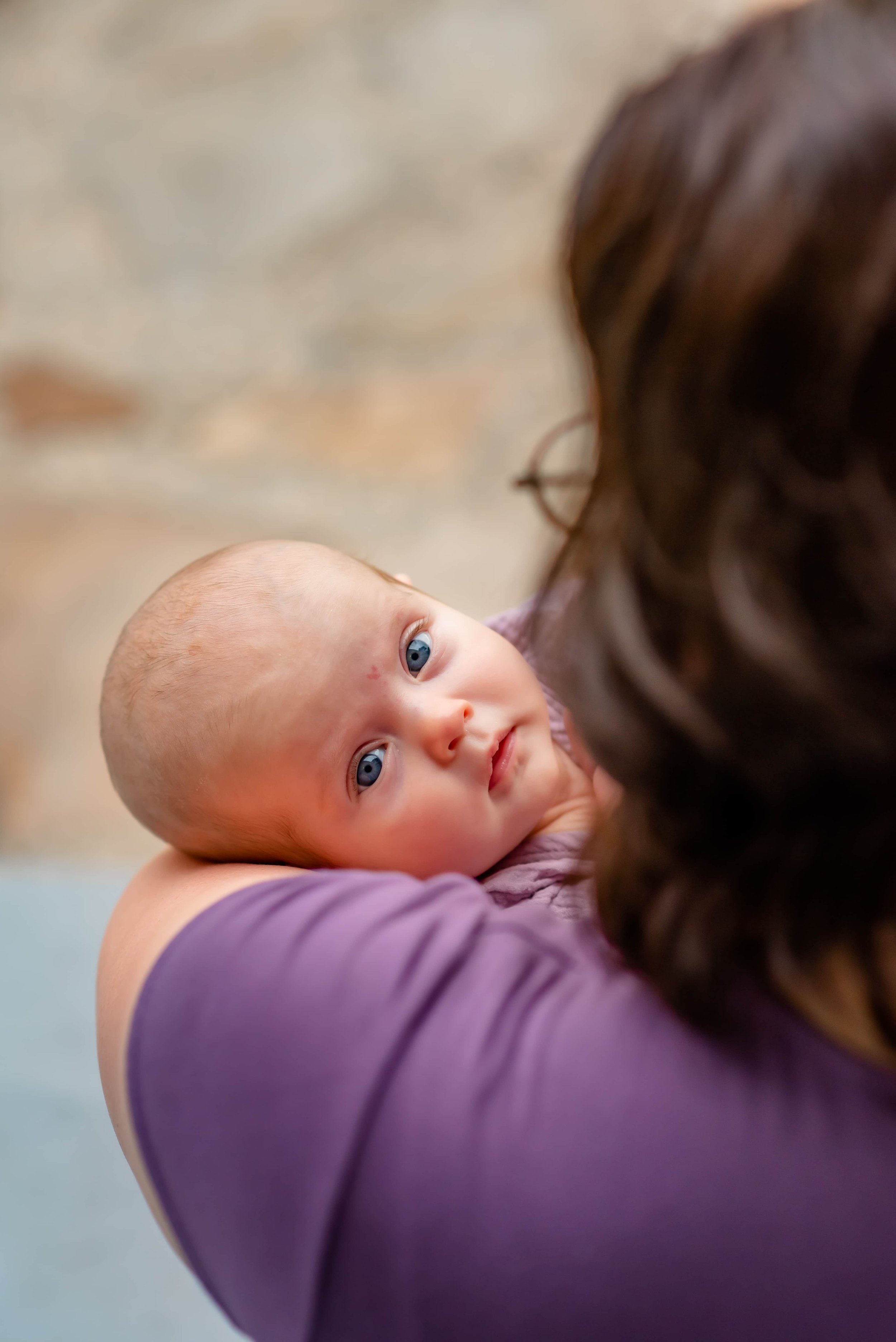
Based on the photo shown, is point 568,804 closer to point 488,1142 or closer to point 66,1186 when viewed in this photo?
point 488,1142

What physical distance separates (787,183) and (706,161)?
0.12 feet

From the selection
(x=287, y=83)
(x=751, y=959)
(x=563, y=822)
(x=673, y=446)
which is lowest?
(x=563, y=822)

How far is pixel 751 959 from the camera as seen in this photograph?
0.48 meters

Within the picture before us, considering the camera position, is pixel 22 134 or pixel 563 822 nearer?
pixel 563 822

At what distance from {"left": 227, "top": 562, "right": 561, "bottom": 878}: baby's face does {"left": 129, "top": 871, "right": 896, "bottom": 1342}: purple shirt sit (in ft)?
0.89

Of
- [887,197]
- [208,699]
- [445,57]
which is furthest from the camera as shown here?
[445,57]

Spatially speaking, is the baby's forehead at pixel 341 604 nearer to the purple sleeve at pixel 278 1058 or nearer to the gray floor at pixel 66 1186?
the purple sleeve at pixel 278 1058

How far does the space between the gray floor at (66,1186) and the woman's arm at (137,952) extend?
0.65 m

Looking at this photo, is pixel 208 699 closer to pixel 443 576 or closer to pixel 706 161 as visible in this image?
pixel 706 161

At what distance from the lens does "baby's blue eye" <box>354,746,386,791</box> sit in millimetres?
844

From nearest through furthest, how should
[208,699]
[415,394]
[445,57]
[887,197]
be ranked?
→ 1. [887,197]
2. [208,699]
3. [415,394]
4. [445,57]

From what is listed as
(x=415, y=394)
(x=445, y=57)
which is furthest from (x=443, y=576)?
(x=445, y=57)

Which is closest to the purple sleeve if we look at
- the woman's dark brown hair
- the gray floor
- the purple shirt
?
the purple shirt

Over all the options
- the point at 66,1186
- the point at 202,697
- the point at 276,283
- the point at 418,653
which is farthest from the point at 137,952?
the point at 276,283
